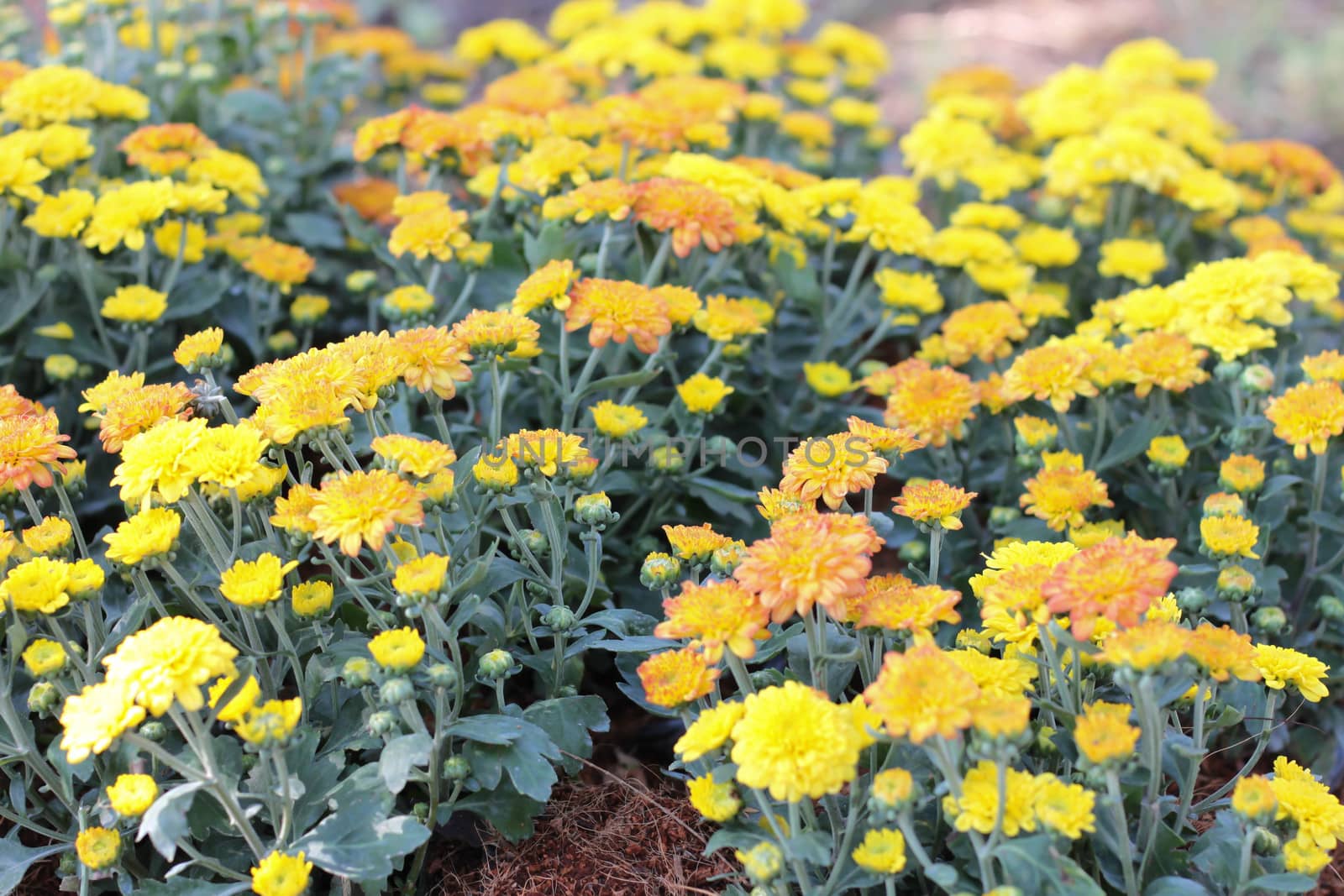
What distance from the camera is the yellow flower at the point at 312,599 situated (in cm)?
200

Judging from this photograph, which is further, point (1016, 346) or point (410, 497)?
point (1016, 346)

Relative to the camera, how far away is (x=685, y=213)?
8.39 ft

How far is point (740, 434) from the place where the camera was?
3201 mm

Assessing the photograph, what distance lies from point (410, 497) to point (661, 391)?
53.3 inches

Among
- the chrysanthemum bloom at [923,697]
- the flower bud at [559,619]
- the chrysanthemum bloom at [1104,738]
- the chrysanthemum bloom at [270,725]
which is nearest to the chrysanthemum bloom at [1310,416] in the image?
the chrysanthemum bloom at [1104,738]

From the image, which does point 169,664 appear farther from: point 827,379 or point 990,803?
point 827,379

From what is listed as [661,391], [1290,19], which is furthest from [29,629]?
[1290,19]

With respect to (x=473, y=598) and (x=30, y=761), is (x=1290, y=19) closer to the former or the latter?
(x=473, y=598)

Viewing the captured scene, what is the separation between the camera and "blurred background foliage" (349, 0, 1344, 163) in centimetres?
619

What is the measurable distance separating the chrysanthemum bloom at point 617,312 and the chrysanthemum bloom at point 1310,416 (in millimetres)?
1333

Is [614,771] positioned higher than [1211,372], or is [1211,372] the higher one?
[1211,372]

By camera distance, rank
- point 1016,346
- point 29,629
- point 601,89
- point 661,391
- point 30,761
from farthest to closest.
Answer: point 601,89 < point 1016,346 < point 661,391 < point 29,629 < point 30,761

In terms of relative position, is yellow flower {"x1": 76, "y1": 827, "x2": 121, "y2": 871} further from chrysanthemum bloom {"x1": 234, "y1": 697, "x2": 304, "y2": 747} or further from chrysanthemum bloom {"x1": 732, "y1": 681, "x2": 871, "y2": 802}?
chrysanthemum bloom {"x1": 732, "y1": 681, "x2": 871, "y2": 802}

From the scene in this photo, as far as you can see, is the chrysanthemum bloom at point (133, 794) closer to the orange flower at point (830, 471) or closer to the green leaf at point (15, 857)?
the green leaf at point (15, 857)
